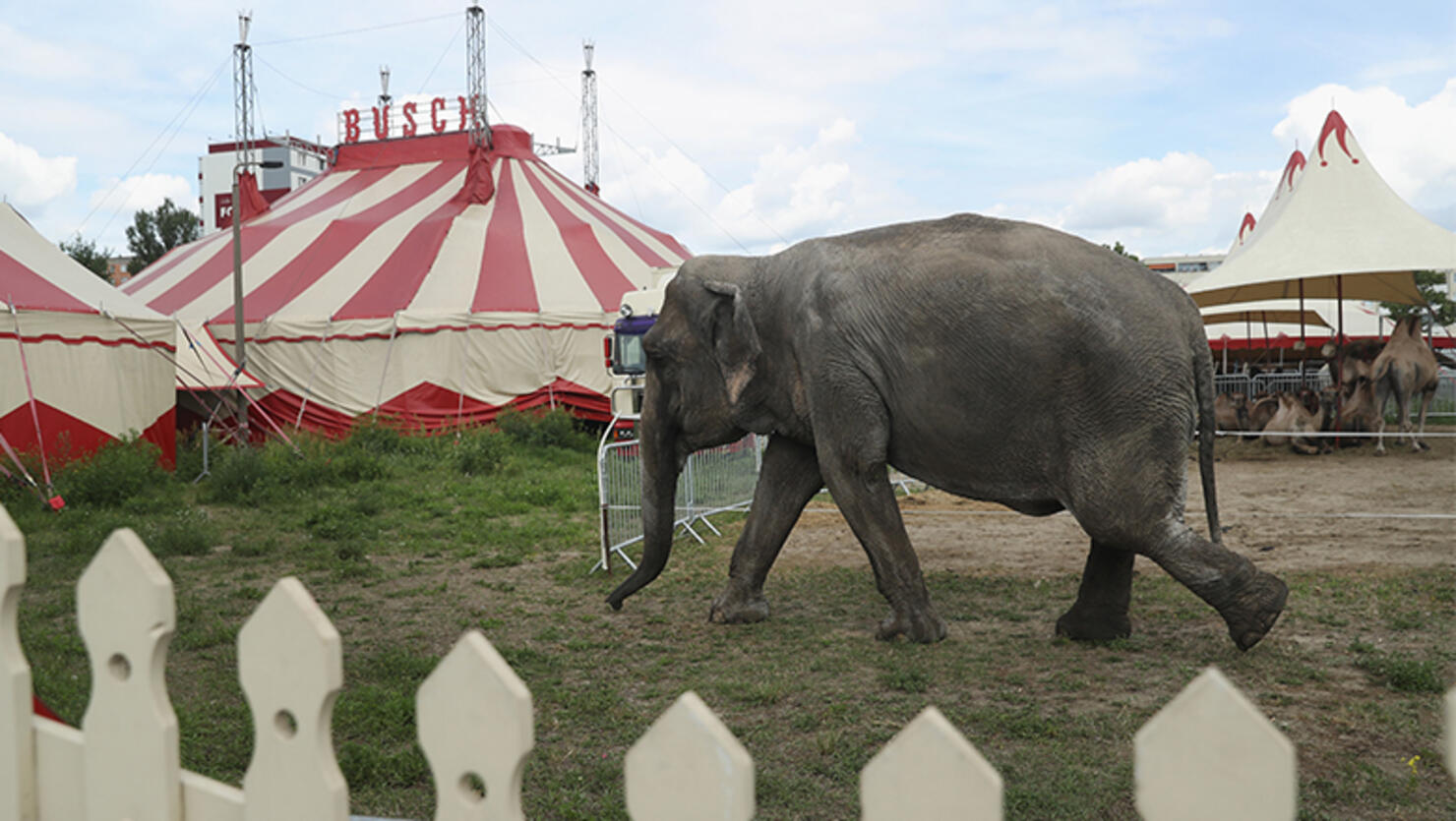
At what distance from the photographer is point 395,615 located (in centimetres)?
670

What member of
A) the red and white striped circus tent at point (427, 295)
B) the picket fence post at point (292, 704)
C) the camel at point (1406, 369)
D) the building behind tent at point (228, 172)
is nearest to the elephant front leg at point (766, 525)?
the picket fence post at point (292, 704)

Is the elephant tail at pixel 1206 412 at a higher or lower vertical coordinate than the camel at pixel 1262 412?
higher

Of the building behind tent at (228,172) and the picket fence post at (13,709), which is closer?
the picket fence post at (13,709)

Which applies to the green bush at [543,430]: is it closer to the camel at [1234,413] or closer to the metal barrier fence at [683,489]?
the metal barrier fence at [683,489]

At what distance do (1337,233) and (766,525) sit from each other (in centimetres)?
1205

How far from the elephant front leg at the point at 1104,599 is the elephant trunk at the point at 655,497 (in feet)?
7.59

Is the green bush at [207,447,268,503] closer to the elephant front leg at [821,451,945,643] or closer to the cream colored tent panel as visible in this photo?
the elephant front leg at [821,451,945,643]

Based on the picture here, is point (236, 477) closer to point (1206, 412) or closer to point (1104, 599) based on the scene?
point (1104, 599)

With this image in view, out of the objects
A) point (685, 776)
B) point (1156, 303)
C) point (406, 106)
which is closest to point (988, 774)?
point (685, 776)

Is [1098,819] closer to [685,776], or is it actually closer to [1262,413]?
[685,776]

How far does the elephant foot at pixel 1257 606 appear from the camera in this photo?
4.86 m

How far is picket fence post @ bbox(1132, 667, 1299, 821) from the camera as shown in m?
1.09

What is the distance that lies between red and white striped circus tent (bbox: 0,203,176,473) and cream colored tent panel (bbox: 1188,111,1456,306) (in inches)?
554

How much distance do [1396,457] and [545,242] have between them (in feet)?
45.4
